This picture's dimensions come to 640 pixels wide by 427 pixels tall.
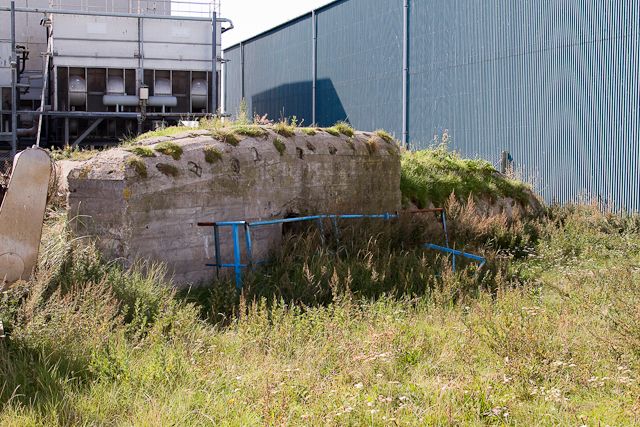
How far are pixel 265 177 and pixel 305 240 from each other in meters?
1.14

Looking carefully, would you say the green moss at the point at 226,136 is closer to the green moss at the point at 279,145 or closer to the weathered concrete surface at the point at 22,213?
the green moss at the point at 279,145

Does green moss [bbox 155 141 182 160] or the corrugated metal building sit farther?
the corrugated metal building

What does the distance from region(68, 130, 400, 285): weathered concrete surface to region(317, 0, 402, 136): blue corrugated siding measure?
13258mm

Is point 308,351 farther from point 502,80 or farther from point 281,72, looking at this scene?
point 281,72

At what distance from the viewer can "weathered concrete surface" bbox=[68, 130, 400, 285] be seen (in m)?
9.80

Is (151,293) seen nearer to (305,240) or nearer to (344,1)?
(305,240)

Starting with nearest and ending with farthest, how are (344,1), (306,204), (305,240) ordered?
(305,240) → (306,204) → (344,1)

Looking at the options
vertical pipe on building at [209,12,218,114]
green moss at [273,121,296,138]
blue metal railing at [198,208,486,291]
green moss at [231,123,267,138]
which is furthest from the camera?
vertical pipe on building at [209,12,218,114]

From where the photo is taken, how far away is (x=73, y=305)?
722 centimetres

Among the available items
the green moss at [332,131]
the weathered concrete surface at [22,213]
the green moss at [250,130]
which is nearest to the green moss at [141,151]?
the green moss at [250,130]

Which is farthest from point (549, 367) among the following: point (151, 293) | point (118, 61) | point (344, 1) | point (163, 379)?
point (344, 1)

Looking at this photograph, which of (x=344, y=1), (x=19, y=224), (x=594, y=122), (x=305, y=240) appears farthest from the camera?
(x=344, y=1)

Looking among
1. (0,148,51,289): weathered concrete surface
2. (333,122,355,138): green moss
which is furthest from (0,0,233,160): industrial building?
(0,148,51,289): weathered concrete surface

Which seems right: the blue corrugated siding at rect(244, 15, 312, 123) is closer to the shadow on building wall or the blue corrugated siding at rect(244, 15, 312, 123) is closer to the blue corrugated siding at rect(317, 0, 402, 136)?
the shadow on building wall
